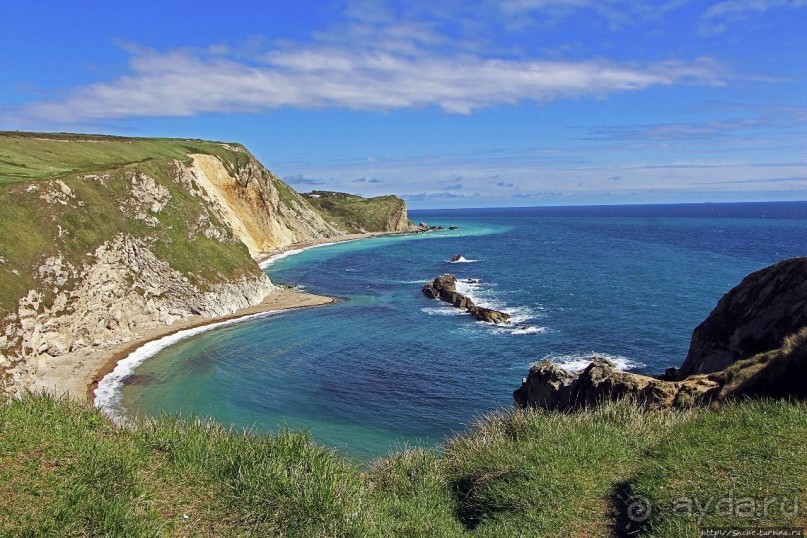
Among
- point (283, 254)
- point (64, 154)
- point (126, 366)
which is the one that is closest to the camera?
point (126, 366)

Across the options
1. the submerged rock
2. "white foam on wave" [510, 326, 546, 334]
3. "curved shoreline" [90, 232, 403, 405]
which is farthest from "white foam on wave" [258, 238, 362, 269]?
"white foam on wave" [510, 326, 546, 334]

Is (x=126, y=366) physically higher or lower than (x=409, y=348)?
lower

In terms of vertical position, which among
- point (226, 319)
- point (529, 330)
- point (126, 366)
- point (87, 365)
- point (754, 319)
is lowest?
point (126, 366)

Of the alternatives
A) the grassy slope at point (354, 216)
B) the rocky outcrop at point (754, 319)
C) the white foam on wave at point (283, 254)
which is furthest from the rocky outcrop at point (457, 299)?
the grassy slope at point (354, 216)

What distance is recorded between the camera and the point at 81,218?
5066 cm

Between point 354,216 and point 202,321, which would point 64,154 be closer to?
point 202,321

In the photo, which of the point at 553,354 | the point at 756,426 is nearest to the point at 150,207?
the point at 553,354

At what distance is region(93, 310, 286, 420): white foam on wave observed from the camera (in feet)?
106

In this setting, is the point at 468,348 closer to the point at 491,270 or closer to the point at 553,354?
the point at 553,354

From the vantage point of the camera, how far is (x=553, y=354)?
40938 mm

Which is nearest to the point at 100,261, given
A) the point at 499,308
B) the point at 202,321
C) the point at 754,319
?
the point at 202,321

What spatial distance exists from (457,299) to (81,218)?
130ft

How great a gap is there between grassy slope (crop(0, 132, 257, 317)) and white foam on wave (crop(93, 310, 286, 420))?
7.67 meters

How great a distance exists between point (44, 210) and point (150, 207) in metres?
13.8
